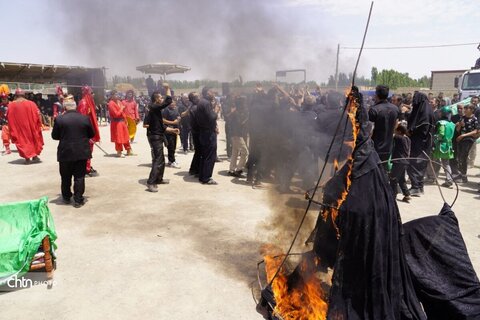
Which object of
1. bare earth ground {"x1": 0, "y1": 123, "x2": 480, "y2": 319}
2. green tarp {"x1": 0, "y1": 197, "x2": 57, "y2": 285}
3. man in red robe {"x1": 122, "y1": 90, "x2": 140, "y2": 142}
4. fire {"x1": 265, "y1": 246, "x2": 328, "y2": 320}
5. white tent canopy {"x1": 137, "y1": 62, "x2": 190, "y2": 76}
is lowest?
bare earth ground {"x1": 0, "y1": 123, "x2": 480, "y2": 319}

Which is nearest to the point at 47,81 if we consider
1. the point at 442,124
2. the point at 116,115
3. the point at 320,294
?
the point at 116,115

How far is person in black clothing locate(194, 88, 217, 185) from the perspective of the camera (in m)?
7.68

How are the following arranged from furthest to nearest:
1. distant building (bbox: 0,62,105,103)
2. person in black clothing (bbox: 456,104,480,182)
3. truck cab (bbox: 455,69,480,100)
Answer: distant building (bbox: 0,62,105,103) → truck cab (bbox: 455,69,480,100) → person in black clothing (bbox: 456,104,480,182)

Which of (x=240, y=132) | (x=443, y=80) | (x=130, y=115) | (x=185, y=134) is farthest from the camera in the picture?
(x=443, y=80)

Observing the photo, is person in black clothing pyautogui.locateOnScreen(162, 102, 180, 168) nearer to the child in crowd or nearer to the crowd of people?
the crowd of people

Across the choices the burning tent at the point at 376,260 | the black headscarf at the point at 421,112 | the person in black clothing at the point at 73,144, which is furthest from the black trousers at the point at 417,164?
the person in black clothing at the point at 73,144

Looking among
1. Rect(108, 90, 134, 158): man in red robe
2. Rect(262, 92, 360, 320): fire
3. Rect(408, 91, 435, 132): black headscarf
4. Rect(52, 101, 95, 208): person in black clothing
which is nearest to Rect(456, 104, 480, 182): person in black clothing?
Rect(408, 91, 435, 132): black headscarf

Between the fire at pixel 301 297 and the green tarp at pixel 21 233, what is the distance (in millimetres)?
2504

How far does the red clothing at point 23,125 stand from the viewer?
31.9 ft

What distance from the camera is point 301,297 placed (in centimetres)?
325

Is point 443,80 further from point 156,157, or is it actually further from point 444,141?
point 156,157

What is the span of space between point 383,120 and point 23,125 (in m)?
9.19

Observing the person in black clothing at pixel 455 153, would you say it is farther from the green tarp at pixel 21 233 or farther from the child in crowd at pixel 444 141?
the green tarp at pixel 21 233

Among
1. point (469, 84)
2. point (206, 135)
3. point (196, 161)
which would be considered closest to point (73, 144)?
point (206, 135)
